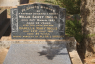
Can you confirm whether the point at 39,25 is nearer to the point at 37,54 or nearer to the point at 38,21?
the point at 38,21

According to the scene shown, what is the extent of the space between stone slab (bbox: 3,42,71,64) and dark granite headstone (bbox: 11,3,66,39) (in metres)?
0.39

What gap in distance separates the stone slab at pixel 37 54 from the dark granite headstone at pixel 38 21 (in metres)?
0.39

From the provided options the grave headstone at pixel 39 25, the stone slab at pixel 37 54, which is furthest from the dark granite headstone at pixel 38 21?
the stone slab at pixel 37 54

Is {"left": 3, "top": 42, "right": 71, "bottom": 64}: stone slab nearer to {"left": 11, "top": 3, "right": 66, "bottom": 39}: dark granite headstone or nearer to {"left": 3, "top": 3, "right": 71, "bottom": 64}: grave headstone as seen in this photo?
{"left": 3, "top": 3, "right": 71, "bottom": 64}: grave headstone

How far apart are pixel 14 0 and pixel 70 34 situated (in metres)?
7.39

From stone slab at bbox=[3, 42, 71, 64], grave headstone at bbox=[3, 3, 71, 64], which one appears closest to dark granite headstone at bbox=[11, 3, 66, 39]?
grave headstone at bbox=[3, 3, 71, 64]

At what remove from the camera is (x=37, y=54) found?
416 centimetres

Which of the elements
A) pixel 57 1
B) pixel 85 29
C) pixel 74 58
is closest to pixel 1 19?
pixel 57 1

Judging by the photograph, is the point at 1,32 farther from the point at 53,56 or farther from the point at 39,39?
the point at 53,56

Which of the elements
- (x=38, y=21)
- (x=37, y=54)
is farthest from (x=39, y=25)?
(x=37, y=54)

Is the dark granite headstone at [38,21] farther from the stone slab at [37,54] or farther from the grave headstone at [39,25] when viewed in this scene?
the stone slab at [37,54]

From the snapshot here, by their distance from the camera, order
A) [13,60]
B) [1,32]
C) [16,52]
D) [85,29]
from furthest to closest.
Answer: [1,32], [85,29], [16,52], [13,60]

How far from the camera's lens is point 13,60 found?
12.6 ft

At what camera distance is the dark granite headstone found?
4758mm
